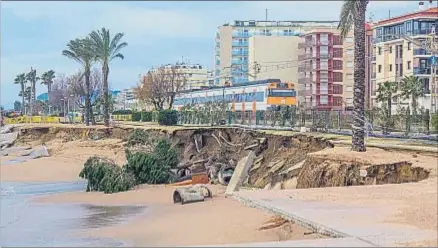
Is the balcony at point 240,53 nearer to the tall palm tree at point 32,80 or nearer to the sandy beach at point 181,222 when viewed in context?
the tall palm tree at point 32,80

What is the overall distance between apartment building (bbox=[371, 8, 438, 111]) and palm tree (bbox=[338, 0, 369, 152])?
1743 inches

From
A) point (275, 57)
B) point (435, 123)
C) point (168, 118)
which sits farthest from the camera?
point (275, 57)

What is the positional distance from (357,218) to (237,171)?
1290 centimetres

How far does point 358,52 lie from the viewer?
27.8m

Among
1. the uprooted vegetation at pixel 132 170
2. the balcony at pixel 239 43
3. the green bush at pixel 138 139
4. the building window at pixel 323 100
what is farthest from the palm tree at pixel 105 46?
the balcony at pixel 239 43

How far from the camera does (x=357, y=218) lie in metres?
14.0

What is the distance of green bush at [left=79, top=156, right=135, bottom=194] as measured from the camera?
2972 cm

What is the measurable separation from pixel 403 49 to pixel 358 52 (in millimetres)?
58312

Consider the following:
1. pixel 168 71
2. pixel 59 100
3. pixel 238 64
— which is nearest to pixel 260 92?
pixel 168 71

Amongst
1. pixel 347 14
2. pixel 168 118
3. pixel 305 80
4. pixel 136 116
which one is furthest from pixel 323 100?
pixel 347 14

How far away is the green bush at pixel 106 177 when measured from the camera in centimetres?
2972

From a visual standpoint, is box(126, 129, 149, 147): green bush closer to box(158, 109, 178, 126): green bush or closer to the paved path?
box(158, 109, 178, 126): green bush

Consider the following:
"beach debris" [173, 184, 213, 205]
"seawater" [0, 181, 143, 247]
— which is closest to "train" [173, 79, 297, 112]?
"seawater" [0, 181, 143, 247]

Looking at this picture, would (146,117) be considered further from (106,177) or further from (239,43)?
(239,43)
